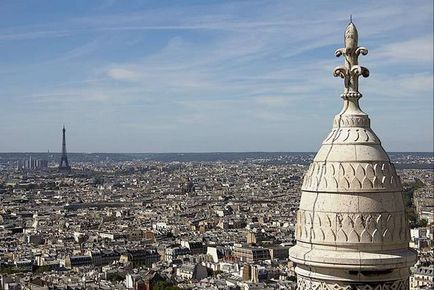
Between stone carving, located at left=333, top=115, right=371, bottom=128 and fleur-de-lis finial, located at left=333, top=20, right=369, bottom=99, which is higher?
fleur-de-lis finial, located at left=333, top=20, right=369, bottom=99

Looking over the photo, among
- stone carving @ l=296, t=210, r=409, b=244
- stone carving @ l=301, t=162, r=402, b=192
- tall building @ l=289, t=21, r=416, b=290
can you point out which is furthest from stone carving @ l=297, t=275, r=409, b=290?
stone carving @ l=301, t=162, r=402, b=192

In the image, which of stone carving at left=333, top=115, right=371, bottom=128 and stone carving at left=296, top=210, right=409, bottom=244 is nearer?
stone carving at left=296, top=210, right=409, bottom=244

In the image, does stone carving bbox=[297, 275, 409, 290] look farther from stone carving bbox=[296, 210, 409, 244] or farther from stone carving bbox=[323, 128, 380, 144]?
stone carving bbox=[323, 128, 380, 144]

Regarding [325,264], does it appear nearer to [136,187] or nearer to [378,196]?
[378,196]

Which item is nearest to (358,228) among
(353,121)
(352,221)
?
(352,221)

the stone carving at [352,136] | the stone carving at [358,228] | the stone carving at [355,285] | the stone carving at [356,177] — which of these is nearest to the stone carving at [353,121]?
the stone carving at [352,136]
